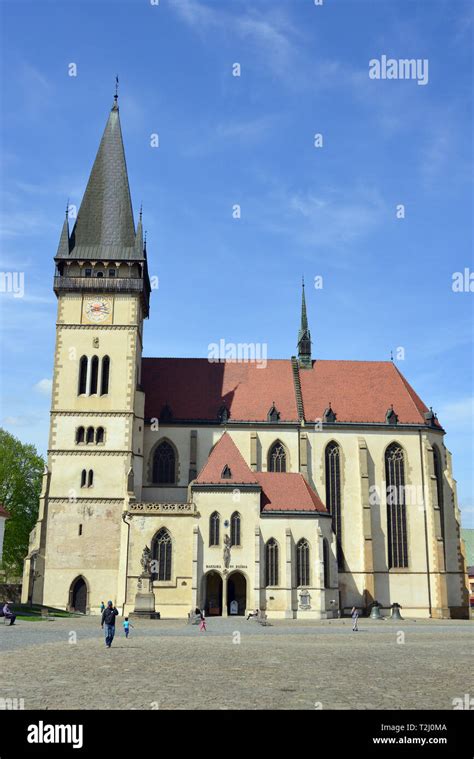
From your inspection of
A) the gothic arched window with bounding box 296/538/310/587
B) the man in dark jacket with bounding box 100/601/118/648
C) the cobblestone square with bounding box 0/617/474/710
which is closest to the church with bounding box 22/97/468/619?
the gothic arched window with bounding box 296/538/310/587

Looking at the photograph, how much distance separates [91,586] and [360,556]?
18804 millimetres

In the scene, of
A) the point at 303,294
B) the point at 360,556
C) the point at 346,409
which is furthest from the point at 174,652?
the point at 303,294

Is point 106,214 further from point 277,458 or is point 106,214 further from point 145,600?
point 145,600

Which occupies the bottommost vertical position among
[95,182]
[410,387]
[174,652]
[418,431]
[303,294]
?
[174,652]

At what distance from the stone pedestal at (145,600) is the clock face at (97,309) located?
18735mm

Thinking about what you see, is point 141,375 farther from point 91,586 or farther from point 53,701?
point 53,701

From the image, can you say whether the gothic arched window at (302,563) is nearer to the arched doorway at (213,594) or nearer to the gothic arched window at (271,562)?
the gothic arched window at (271,562)

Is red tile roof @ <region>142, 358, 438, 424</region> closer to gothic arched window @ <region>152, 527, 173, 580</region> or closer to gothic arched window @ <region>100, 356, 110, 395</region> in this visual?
gothic arched window @ <region>100, 356, 110, 395</region>

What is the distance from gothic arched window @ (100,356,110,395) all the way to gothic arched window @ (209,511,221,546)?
11.7 meters

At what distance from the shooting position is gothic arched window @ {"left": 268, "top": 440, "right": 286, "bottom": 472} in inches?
2063

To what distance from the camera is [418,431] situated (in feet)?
176

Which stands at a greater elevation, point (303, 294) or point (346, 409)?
point (303, 294)

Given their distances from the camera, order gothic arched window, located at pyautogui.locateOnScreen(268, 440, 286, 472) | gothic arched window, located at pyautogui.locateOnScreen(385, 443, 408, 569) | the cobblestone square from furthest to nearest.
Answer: gothic arched window, located at pyautogui.locateOnScreen(268, 440, 286, 472) < gothic arched window, located at pyautogui.locateOnScreen(385, 443, 408, 569) < the cobblestone square
